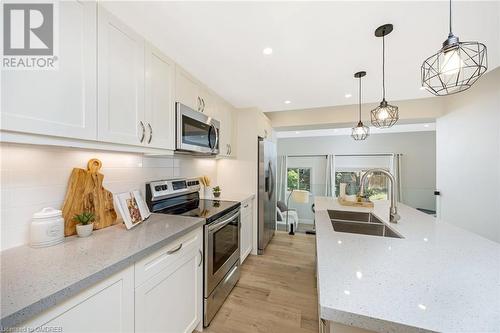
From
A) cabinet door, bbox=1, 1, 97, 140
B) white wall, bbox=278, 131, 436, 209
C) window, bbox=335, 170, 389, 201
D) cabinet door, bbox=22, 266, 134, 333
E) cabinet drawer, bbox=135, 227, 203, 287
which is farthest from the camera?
window, bbox=335, 170, 389, 201

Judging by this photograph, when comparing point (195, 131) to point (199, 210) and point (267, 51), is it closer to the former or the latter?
point (199, 210)

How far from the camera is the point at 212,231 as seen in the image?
5.22 ft

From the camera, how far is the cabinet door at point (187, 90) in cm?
173

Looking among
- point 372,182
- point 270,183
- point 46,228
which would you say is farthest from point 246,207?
point 372,182

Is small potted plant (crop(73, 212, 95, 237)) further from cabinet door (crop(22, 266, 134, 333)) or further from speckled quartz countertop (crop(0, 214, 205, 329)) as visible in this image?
cabinet door (crop(22, 266, 134, 333))

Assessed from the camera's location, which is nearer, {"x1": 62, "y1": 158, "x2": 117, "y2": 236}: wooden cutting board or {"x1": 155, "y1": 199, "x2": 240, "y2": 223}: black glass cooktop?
{"x1": 62, "y1": 158, "x2": 117, "y2": 236}: wooden cutting board

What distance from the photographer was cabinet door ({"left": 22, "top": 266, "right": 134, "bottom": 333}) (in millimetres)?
667

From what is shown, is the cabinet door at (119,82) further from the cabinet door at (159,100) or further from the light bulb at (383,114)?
the light bulb at (383,114)

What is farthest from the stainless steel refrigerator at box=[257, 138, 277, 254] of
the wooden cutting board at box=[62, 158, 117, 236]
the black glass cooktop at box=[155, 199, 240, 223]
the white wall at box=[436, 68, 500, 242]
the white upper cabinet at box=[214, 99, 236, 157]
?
the white wall at box=[436, 68, 500, 242]

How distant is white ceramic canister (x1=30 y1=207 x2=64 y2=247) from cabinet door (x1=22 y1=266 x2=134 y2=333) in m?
0.45

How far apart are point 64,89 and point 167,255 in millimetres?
1017

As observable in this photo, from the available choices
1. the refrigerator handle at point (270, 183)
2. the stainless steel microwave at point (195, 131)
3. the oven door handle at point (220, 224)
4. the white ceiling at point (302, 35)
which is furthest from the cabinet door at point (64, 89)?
the refrigerator handle at point (270, 183)

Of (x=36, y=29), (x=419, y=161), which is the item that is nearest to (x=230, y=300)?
(x=36, y=29)

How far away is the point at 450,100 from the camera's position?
2785 mm
